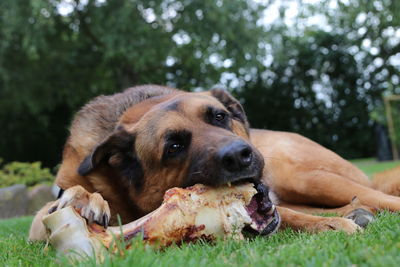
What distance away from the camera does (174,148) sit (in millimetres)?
2887

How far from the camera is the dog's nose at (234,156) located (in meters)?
2.44

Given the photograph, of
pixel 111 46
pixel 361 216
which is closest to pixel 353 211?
pixel 361 216

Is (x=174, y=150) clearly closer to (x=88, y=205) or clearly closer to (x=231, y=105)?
(x=88, y=205)

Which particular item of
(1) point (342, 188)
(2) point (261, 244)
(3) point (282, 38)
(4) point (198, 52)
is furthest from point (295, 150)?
(3) point (282, 38)

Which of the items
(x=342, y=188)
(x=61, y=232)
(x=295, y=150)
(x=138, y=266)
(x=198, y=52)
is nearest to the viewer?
(x=138, y=266)

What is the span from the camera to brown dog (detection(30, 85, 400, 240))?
2578 millimetres

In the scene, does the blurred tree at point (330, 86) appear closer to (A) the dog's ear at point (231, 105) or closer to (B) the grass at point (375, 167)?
(B) the grass at point (375, 167)

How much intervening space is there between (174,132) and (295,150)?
157cm

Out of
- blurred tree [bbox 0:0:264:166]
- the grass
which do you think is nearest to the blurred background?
blurred tree [bbox 0:0:264:166]

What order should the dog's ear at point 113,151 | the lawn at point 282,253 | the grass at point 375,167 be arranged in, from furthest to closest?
the grass at point 375,167
the dog's ear at point 113,151
the lawn at point 282,253

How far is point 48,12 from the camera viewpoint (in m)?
11.7

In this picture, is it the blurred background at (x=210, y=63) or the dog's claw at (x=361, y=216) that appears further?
the blurred background at (x=210, y=63)

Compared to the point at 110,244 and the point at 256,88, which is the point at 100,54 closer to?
the point at 256,88

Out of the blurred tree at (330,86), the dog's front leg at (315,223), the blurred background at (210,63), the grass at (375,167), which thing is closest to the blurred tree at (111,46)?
the blurred background at (210,63)
